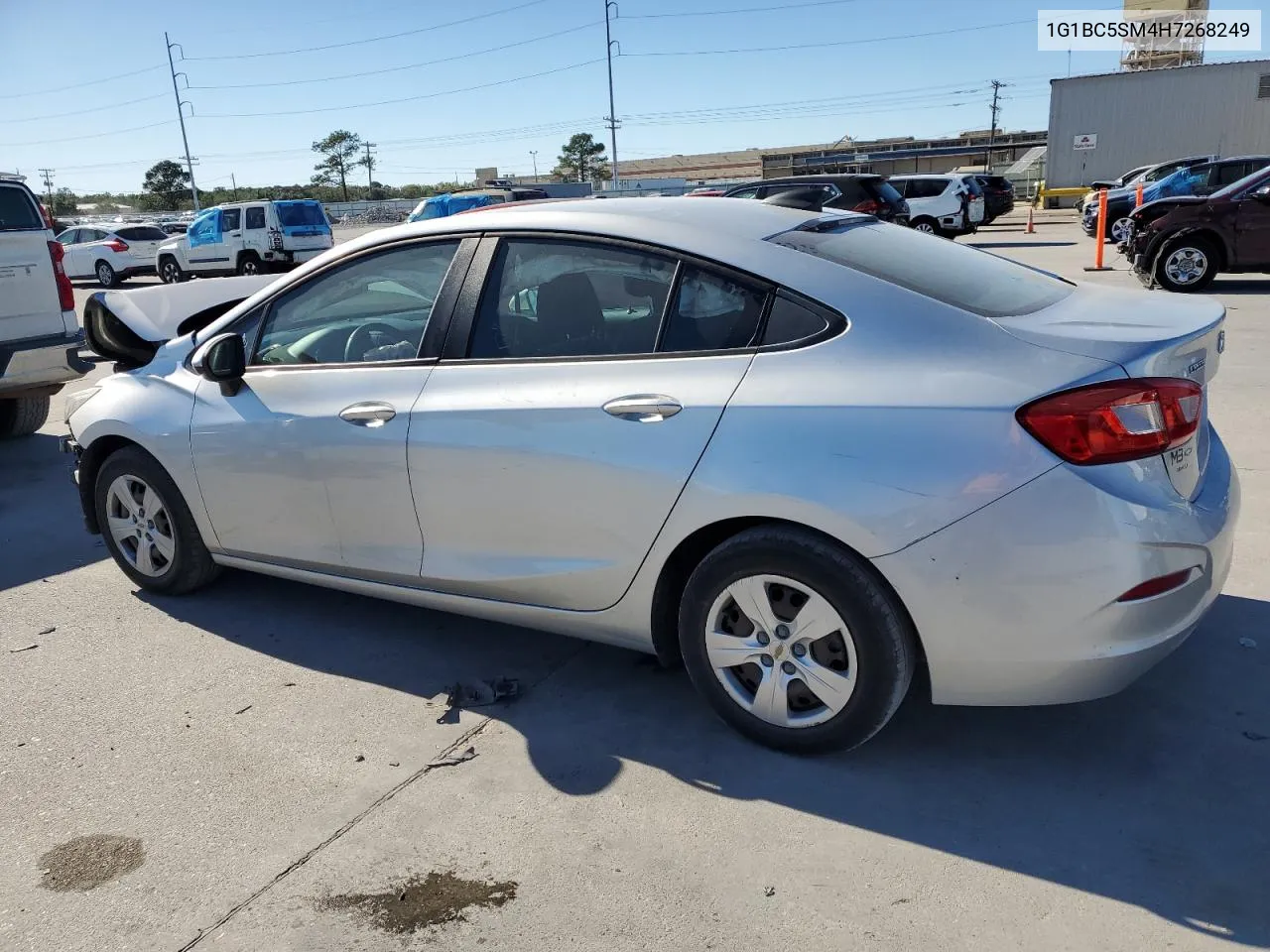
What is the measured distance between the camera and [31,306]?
24.5 feet

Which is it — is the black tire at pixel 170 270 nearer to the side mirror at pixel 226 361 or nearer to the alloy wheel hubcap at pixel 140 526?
the alloy wheel hubcap at pixel 140 526

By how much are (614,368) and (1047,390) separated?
1269 millimetres

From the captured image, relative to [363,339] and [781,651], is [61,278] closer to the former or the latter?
[363,339]

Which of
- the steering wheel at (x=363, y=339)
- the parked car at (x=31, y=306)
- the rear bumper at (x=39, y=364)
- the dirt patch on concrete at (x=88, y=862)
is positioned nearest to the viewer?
the dirt patch on concrete at (x=88, y=862)

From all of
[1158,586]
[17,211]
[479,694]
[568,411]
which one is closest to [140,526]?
[479,694]

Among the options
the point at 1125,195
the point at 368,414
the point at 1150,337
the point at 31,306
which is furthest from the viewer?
the point at 1125,195

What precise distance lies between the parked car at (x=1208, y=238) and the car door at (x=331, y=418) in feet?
37.9

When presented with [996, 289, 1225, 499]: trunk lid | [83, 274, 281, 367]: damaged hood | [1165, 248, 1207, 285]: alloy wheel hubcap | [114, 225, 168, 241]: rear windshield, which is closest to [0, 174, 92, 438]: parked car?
[83, 274, 281, 367]: damaged hood

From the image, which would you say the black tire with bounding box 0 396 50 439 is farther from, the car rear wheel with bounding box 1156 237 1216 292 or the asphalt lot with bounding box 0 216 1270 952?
the car rear wheel with bounding box 1156 237 1216 292

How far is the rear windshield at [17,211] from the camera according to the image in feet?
24.3

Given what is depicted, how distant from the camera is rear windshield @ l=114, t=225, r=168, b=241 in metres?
27.1

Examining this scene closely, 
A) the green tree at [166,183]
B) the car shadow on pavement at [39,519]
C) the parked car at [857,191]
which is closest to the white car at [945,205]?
the parked car at [857,191]

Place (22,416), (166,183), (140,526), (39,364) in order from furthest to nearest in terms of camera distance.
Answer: (166,183)
(22,416)
(39,364)
(140,526)

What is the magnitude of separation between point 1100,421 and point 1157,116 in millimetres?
41262
